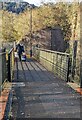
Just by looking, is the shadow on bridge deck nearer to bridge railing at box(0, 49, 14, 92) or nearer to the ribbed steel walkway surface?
the ribbed steel walkway surface

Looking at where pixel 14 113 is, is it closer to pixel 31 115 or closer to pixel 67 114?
pixel 31 115

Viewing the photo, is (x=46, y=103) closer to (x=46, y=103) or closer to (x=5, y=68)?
(x=46, y=103)

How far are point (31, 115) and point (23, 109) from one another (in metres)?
0.54

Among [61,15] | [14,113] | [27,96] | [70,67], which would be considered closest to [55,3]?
[61,15]

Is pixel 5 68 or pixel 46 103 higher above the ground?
pixel 5 68

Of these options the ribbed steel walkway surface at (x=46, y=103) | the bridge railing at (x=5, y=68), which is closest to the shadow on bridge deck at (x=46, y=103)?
the ribbed steel walkway surface at (x=46, y=103)

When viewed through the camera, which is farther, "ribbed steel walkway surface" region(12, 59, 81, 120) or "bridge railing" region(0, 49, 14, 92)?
"bridge railing" region(0, 49, 14, 92)

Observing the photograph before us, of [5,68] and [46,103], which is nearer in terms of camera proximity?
[46,103]

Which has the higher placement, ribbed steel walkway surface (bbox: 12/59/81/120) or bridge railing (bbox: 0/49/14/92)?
bridge railing (bbox: 0/49/14/92)

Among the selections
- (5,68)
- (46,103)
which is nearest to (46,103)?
(46,103)

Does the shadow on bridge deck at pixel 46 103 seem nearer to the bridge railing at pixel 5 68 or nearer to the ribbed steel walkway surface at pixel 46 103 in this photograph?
the ribbed steel walkway surface at pixel 46 103

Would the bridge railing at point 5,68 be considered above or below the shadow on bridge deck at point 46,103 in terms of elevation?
above

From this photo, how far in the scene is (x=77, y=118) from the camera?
6.23 meters

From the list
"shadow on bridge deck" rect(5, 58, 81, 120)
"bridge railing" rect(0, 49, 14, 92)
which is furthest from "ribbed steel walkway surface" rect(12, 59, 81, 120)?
"bridge railing" rect(0, 49, 14, 92)
